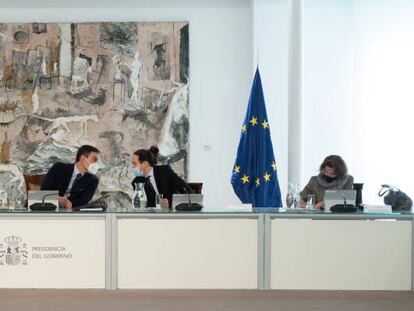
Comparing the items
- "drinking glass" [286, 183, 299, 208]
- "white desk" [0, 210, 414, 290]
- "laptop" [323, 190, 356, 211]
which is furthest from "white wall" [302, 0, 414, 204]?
"white desk" [0, 210, 414, 290]

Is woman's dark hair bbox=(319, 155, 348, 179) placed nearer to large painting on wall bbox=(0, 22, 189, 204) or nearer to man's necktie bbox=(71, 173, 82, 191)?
man's necktie bbox=(71, 173, 82, 191)

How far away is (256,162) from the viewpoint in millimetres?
7043

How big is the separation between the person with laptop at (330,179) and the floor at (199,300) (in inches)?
51.6

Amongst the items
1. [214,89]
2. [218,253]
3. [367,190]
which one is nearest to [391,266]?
[218,253]

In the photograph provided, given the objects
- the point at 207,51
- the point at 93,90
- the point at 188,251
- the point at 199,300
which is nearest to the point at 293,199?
the point at 188,251

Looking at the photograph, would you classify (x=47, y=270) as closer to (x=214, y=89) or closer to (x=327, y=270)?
(x=327, y=270)

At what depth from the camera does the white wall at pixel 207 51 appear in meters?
7.79

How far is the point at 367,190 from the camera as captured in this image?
7762 millimetres

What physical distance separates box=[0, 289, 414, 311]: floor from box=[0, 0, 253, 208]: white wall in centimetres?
366

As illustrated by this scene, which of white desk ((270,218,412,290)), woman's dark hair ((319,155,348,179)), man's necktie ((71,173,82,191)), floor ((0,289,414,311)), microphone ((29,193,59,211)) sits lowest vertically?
floor ((0,289,414,311))

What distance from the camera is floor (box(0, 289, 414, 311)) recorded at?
3.98m

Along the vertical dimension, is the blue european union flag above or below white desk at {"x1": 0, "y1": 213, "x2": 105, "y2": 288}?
above

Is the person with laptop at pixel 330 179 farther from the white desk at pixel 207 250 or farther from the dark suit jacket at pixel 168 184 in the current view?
the dark suit jacket at pixel 168 184

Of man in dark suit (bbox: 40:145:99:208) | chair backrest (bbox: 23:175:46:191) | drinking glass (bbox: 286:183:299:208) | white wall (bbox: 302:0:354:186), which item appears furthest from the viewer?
white wall (bbox: 302:0:354:186)
